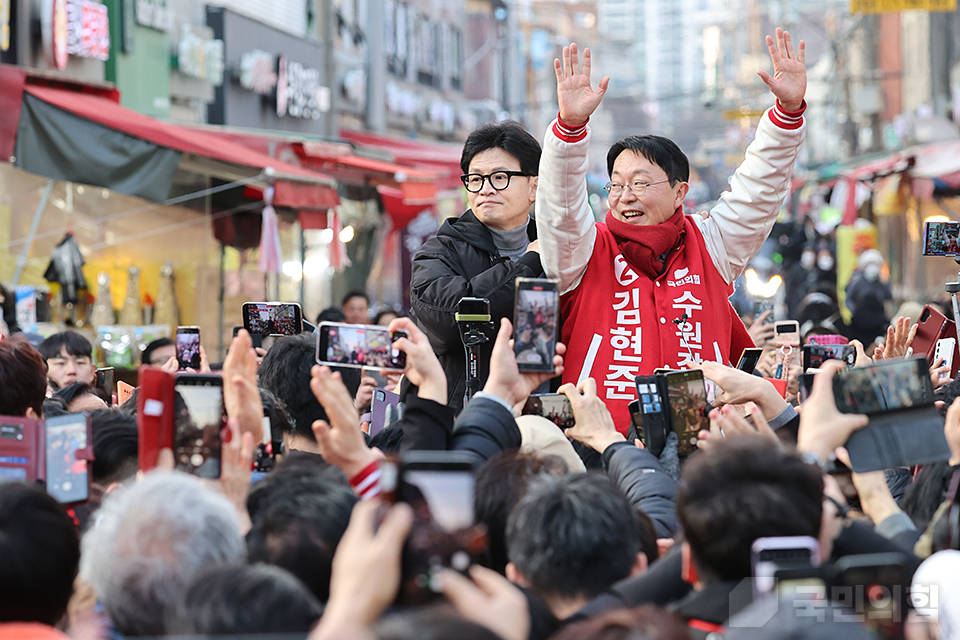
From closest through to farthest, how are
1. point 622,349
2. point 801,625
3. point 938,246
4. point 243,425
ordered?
point 801,625
point 243,425
point 622,349
point 938,246

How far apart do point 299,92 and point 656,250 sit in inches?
538

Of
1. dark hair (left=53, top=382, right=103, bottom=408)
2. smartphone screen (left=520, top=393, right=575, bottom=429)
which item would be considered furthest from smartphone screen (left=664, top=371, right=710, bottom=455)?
dark hair (left=53, top=382, right=103, bottom=408)

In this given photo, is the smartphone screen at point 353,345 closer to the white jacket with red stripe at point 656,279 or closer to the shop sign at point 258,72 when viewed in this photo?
the white jacket with red stripe at point 656,279

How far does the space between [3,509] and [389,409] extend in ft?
8.20

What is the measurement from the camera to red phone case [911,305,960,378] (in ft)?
15.9

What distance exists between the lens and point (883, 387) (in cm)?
275

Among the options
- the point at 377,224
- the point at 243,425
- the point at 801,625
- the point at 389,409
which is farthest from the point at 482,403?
the point at 377,224

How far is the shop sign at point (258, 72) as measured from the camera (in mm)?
15109

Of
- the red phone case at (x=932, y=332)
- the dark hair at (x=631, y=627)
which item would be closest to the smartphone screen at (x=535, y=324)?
the dark hair at (x=631, y=627)

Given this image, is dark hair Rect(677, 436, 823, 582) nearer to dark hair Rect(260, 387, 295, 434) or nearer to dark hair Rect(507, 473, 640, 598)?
dark hair Rect(507, 473, 640, 598)

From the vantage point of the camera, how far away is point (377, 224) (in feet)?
55.6

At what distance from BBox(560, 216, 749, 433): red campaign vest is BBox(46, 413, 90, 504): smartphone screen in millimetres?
1886

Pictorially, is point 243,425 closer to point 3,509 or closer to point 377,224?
point 3,509

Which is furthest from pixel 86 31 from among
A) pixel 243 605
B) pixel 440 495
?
pixel 440 495
